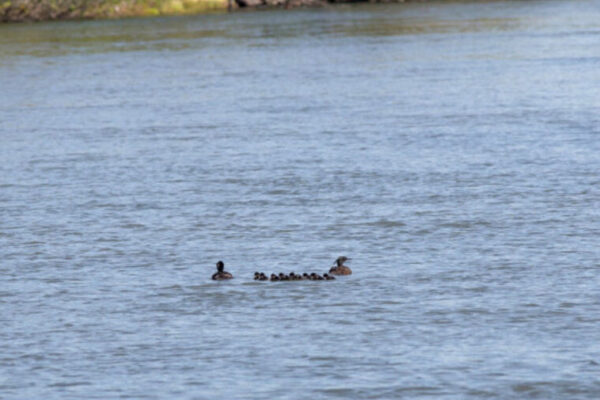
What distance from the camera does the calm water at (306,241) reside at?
1299cm

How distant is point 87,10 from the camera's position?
14450 centimetres

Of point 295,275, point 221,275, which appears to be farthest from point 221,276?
point 295,275

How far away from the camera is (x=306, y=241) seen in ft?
62.1

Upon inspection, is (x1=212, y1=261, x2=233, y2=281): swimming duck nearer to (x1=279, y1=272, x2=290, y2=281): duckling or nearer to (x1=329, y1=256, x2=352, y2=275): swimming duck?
(x1=279, y1=272, x2=290, y2=281): duckling

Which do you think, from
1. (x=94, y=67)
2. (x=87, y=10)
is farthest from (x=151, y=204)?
(x=87, y=10)

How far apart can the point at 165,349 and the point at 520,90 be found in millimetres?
28776

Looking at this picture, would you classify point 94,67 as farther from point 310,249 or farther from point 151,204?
point 310,249

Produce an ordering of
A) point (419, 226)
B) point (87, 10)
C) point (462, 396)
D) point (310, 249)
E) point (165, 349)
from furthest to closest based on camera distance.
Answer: point (87, 10), point (419, 226), point (310, 249), point (165, 349), point (462, 396)

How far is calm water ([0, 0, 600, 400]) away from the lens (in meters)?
13.0

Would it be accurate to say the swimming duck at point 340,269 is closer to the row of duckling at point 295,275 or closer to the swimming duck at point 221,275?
the row of duckling at point 295,275

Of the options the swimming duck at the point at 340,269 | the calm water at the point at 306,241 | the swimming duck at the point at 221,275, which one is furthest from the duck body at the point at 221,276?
the swimming duck at the point at 340,269

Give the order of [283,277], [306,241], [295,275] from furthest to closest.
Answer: [306,241] < [295,275] < [283,277]

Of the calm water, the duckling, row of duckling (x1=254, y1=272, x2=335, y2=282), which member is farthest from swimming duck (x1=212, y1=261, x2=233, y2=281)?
the duckling

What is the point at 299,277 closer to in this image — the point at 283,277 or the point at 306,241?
the point at 283,277
